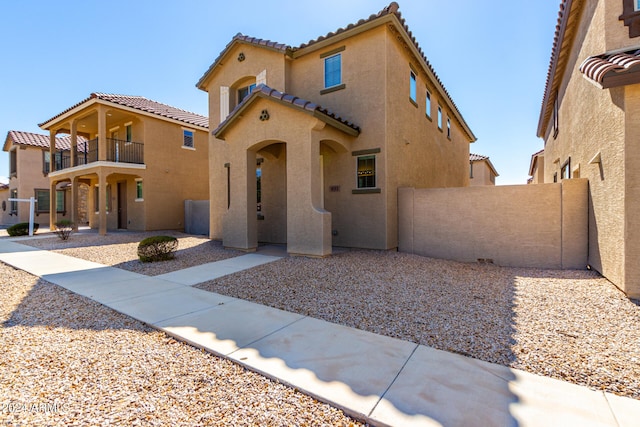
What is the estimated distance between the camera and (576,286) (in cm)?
634

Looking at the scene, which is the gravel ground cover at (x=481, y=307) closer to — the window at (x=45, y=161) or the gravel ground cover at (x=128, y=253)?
the gravel ground cover at (x=128, y=253)

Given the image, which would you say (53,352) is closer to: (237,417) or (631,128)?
(237,417)

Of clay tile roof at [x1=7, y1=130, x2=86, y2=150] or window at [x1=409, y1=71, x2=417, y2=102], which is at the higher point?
clay tile roof at [x1=7, y1=130, x2=86, y2=150]

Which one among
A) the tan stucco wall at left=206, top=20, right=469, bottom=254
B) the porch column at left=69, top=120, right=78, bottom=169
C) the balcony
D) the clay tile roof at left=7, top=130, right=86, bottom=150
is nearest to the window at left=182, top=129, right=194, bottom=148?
the balcony

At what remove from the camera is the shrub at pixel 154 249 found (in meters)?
9.26

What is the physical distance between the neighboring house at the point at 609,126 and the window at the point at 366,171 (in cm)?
566

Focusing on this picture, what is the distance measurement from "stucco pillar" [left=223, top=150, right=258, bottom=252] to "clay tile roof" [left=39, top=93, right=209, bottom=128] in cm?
1119

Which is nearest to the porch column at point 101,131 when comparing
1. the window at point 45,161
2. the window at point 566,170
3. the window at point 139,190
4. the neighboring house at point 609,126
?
the window at point 139,190

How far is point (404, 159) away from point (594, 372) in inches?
369

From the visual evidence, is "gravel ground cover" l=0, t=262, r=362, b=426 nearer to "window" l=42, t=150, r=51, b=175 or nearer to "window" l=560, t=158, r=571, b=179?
"window" l=560, t=158, r=571, b=179

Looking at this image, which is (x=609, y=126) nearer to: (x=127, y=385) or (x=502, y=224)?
(x=502, y=224)

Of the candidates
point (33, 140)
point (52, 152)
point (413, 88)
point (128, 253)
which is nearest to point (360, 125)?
point (413, 88)

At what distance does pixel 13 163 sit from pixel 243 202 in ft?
100

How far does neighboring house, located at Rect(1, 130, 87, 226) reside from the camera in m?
26.5
